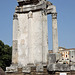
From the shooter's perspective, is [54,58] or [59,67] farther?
[54,58]

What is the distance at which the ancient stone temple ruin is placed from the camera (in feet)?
41.9

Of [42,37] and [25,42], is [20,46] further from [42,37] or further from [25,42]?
[42,37]

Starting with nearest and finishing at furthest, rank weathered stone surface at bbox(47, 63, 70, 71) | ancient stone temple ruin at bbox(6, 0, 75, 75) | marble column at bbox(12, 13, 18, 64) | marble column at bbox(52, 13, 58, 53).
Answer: weathered stone surface at bbox(47, 63, 70, 71) → ancient stone temple ruin at bbox(6, 0, 75, 75) → marble column at bbox(52, 13, 58, 53) → marble column at bbox(12, 13, 18, 64)

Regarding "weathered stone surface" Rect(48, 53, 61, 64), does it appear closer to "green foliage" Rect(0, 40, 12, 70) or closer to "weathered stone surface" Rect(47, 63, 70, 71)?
"weathered stone surface" Rect(47, 63, 70, 71)

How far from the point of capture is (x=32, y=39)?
13742 millimetres

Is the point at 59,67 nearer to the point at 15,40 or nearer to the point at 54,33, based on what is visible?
the point at 54,33

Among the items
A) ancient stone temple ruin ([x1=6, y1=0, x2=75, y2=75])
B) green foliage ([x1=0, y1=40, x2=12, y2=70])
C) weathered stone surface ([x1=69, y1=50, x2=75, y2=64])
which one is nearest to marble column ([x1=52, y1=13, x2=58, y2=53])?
ancient stone temple ruin ([x1=6, y1=0, x2=75, y2=75])

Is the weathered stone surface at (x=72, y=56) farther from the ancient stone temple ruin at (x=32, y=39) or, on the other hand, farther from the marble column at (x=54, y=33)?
the marble column at (x=54, y=33)

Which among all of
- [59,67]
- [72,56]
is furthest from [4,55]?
[72,56]

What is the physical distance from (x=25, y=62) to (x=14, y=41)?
192 centimetres

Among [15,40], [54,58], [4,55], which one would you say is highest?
[15,40]

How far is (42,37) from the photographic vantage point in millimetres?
13516

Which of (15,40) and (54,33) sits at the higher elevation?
(54,33)

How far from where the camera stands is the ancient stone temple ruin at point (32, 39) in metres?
12.8
